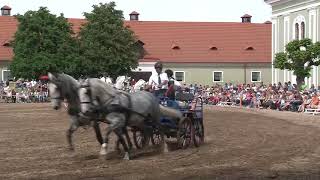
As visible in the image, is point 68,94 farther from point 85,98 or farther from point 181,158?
point 181,158

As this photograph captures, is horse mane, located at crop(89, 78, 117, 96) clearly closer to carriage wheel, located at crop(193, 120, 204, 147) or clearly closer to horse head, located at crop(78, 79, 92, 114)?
horse head, located at crop(78, 79, 92, 114)

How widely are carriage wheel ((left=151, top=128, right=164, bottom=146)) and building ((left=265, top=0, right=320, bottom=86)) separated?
35.2 m

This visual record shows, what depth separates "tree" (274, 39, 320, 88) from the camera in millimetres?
39906

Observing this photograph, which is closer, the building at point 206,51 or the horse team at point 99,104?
the horse team at point 99,104

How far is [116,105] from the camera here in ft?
40.2

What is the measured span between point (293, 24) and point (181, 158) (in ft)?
139

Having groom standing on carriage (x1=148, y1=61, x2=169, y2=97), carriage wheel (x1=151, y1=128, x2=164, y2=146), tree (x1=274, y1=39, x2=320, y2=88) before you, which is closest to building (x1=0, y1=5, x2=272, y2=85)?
tree (x1=274, y1=39, x2=320, y2=88)

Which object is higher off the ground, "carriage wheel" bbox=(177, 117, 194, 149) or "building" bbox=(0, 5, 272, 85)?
"building" bbox=(0, 5, 272, 85)

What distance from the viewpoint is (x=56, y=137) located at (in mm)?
17781

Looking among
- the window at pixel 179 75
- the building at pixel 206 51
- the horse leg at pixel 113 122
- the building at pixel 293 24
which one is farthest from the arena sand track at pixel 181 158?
the window at pixel 179 75

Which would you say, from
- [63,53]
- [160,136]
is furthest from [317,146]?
[63,53]

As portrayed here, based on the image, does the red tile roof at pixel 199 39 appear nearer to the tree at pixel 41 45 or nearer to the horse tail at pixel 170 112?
the tree at pixel 41 45

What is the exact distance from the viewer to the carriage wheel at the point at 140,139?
1390cm

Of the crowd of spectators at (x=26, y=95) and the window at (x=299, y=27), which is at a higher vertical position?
the window at (x=299, y=27)
